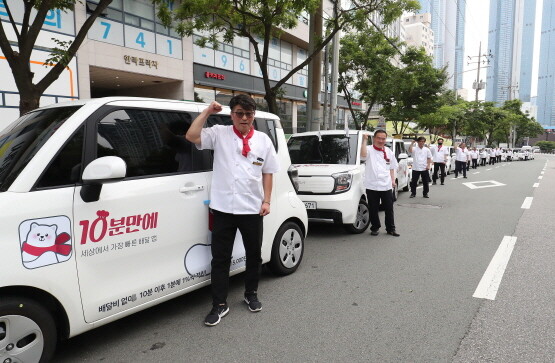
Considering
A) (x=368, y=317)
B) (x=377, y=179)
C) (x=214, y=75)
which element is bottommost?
(x=368, y=317)

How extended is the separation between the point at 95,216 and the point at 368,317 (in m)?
2.36

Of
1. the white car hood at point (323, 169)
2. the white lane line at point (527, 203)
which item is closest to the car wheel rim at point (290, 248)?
the white car hood at point (323, 169)

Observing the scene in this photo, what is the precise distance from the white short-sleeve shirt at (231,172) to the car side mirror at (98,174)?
866 millimetres

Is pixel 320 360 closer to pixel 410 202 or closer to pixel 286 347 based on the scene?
pixel 286 347

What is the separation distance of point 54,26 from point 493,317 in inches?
571

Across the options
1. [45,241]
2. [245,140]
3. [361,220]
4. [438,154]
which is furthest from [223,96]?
[45,241]

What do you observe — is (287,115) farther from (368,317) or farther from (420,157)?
(368,317)

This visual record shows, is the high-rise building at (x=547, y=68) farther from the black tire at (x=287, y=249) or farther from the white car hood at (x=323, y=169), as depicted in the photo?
the black tire at (x=287, y=249)

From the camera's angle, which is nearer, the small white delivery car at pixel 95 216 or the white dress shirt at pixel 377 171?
the small white delivery car at pixel 95 216

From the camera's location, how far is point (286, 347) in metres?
3.05

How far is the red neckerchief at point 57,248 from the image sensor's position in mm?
2389

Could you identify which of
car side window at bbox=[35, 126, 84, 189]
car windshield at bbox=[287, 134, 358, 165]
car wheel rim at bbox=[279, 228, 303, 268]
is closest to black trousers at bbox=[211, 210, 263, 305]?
car wheel rim at bbox=[279, 228, 303, 268]

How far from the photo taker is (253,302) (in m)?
3.71

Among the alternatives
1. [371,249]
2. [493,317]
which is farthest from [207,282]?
[371,249]
